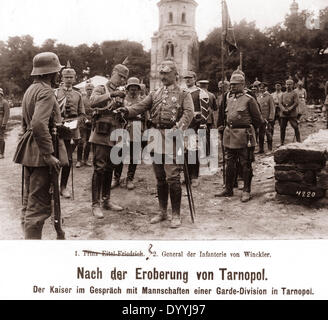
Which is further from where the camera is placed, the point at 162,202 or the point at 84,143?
the point at 84,143

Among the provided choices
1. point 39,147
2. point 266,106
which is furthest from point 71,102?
point 266,106

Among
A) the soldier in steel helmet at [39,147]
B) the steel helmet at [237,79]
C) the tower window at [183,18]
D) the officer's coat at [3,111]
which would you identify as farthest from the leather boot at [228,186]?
the tower window at [183,18]

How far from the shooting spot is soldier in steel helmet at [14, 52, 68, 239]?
4.31 meters

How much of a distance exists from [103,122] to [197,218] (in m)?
2.01

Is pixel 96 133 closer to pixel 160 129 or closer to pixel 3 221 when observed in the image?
pixel 160 129

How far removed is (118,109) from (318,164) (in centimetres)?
318

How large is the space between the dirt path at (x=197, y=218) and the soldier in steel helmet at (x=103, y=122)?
0.50 metres

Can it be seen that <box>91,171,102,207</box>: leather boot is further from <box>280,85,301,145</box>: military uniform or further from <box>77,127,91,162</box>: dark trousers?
<box>280,85,301,145</box>: military uniform

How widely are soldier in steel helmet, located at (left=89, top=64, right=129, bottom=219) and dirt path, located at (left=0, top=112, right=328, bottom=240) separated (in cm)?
50

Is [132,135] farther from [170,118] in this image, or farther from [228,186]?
[170,118]

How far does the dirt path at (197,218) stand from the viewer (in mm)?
5551

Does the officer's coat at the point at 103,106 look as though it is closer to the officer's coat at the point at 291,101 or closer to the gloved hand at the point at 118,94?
the gloved hand at the point at 118,94

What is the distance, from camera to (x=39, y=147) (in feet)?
14.2

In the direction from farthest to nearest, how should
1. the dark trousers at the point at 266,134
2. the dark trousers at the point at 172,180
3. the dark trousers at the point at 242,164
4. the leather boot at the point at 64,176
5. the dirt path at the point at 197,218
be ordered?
1. the dark trousers at the point at 266,134
2. the leather boot at the point at 64,176
3. the dark trousers at the point at 242,164
4. the dark trousers at the point at 172,180
5. the dirt path at the point at 197,218
